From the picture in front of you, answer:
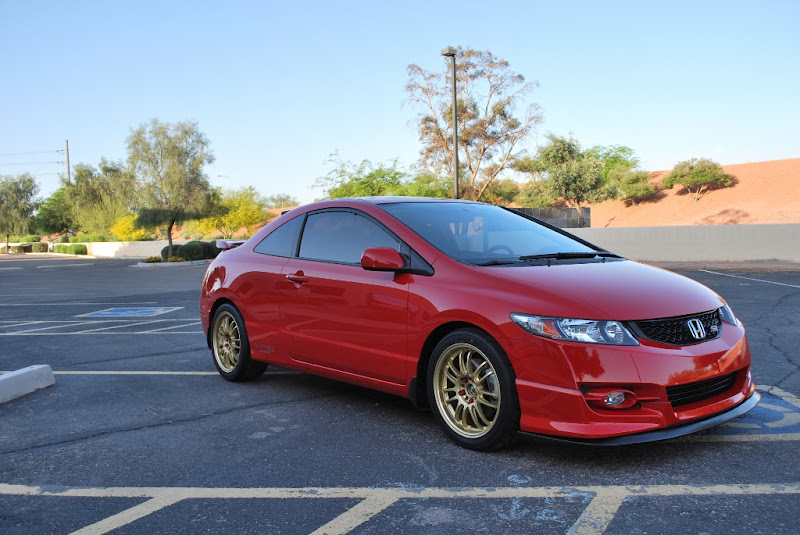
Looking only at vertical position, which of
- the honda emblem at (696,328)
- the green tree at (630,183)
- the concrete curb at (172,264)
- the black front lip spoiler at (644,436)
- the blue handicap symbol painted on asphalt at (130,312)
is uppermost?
the green tree at (630,183)

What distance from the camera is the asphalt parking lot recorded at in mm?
3252

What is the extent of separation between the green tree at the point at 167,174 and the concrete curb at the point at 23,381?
35372mm

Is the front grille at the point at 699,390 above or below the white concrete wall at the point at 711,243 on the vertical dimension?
below

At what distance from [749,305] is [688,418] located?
8.50 m

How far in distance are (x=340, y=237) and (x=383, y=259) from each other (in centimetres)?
92

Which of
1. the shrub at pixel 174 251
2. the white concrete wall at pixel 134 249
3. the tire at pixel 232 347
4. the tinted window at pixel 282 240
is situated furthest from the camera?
the white concrete wall at pixel 134 249

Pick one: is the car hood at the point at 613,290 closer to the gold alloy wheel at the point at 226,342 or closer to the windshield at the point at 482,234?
the windshield at the point at 482,234

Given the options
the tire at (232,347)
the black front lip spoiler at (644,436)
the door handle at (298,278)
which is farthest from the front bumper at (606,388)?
the tire at (232,347)

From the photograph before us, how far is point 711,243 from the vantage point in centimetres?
2350

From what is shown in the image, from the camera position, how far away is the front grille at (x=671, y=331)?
3834mm

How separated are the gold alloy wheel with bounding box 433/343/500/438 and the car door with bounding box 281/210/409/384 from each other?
0.34 m

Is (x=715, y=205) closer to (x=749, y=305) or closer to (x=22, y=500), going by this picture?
(x=749, y=305)

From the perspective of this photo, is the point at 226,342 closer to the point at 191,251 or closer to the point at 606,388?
the point at 606,388

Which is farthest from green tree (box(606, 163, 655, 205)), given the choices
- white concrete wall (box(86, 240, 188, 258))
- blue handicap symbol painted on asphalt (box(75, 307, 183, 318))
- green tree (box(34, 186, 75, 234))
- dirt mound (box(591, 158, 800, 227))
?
blue handicap symbol painted on asphalt (box(75, 307, 183, 318))
